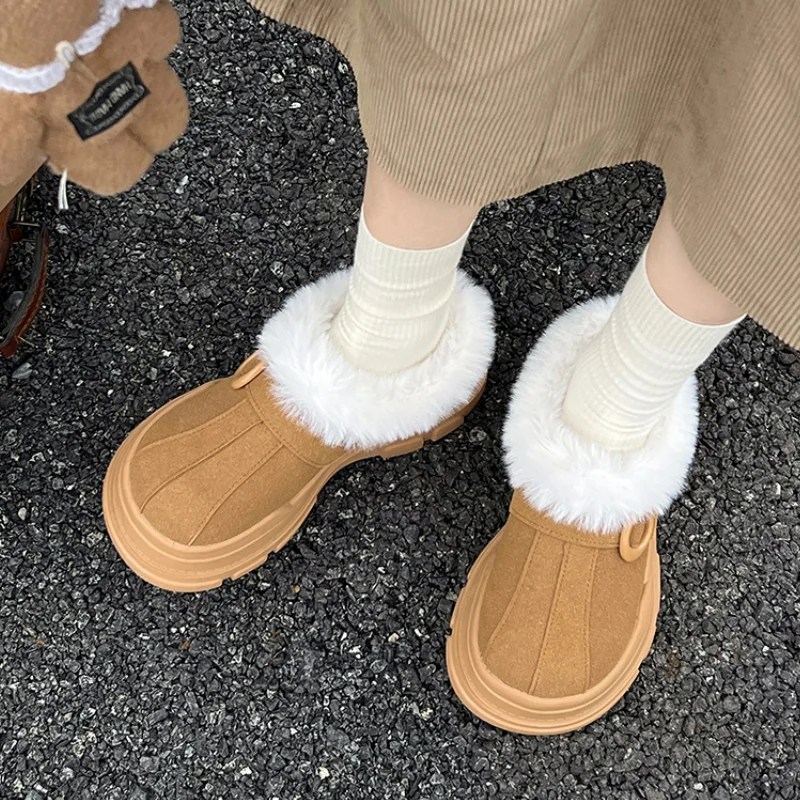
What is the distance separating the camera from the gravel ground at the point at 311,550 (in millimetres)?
1041

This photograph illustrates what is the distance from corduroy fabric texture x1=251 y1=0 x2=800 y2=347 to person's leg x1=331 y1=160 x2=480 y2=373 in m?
0.07

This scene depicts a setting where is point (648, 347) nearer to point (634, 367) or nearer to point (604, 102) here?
point (634, 367)

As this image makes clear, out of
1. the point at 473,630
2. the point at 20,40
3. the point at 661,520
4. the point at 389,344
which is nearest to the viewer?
the point at 20,40

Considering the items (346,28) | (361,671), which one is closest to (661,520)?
(361,671)

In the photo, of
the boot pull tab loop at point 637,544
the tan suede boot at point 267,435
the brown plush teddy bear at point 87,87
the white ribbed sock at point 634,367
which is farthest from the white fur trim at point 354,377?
the brown plush teddy bear at point 87,87

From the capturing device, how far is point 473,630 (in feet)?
3.34

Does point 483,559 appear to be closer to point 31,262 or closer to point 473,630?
point 473,630

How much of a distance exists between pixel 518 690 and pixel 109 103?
0.77 meters

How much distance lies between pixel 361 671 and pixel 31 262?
0.73 m

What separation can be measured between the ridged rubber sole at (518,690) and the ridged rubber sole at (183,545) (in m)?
0.23

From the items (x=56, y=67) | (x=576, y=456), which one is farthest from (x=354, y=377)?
(x=56, y=67)

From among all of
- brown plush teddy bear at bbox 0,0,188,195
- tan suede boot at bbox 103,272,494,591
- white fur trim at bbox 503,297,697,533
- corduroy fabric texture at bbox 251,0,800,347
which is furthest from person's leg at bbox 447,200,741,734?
brown plush teddy bear at bbox 0,0,188,195

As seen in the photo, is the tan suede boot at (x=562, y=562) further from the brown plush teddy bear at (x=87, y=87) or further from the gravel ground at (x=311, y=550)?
the brown plush teddy bear at (x=87, y=87)

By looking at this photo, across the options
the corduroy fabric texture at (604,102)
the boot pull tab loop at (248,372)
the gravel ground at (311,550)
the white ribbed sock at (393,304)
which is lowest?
the gravel ground at (311,550)
